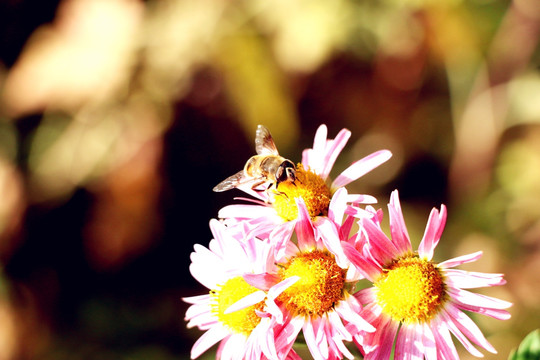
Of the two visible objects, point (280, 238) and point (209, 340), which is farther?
point (209, 340)

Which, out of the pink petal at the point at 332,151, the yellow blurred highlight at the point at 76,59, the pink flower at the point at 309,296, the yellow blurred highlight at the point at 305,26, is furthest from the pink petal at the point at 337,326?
the yellow blurred highlight at the point at 76,59

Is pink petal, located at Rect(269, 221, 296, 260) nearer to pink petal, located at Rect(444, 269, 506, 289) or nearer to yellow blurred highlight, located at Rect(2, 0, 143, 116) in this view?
pink petal, located at Rect(444, 269, 506, 289)

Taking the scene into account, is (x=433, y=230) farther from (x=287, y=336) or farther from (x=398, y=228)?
(x=287, y=336)

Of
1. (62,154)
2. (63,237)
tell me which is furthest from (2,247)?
(62,154)

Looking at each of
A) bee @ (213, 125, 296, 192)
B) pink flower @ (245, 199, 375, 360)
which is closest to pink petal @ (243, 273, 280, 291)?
pink flower @ (245, 199, 375, 360)

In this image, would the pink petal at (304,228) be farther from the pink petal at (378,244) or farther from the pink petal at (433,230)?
the pink petal at (433,230)

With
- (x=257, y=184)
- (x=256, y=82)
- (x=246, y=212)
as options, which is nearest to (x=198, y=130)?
(x=256, y=82)
